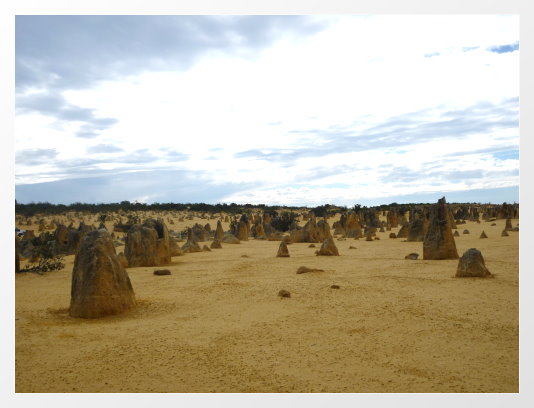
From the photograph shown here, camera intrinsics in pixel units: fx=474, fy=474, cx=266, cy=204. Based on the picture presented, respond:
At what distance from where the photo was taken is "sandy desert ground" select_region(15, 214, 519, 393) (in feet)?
17.3

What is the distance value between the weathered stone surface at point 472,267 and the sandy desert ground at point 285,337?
0.28 m

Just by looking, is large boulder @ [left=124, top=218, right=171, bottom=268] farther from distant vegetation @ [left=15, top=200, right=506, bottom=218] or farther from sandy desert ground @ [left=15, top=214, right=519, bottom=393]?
distant vegetation @ [left=15, top=200, right=506, bottom=218]

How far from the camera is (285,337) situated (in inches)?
265

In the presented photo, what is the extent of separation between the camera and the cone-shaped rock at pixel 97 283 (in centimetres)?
816

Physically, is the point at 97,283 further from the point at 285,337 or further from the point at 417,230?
the point at 417,230

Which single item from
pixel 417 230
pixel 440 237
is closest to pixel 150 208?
pixel 417 230

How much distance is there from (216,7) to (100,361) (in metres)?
5.08

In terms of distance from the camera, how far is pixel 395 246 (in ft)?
64.1

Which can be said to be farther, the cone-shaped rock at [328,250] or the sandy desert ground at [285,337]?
the cone-shaped rock at [328,250]

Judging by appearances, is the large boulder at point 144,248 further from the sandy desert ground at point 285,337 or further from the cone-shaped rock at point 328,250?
the cone-shaped rock at point 328,250

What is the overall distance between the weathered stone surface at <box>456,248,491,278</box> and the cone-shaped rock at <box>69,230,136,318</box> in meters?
7.26

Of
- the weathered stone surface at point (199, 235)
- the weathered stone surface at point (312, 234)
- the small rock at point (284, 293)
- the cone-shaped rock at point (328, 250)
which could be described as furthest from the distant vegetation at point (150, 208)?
the small rock at point (284, 293)

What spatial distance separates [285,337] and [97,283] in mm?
3590

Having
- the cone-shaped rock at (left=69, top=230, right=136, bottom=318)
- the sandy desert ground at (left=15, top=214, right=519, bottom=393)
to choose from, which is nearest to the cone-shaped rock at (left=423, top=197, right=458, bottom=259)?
the sandy desert ground at (left=15, top=214, right=519, bottom=393)
